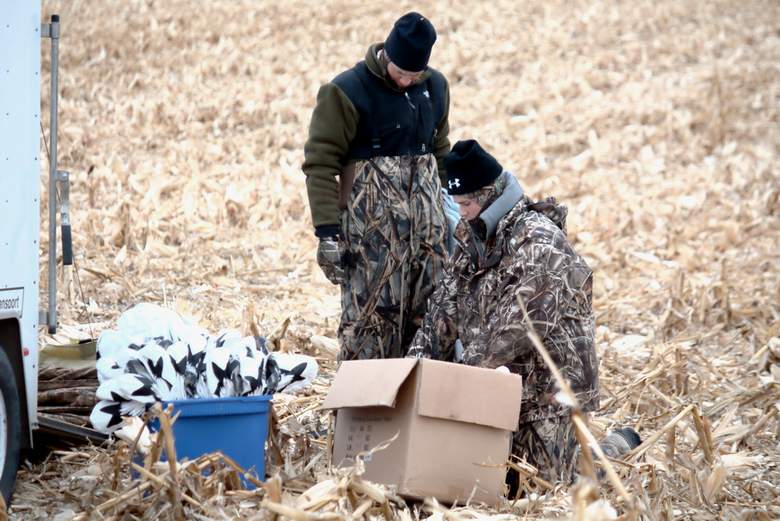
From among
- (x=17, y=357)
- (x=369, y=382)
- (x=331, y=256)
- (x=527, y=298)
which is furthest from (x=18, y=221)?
(x=527, y=298)

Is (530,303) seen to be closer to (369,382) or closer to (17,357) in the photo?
(369,382)

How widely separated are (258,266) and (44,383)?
5.50 metres

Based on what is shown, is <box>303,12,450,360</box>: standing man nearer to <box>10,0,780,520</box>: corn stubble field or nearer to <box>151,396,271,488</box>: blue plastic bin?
<box>10,0,780,520</box>: corn stubble field

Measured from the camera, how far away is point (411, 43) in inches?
224

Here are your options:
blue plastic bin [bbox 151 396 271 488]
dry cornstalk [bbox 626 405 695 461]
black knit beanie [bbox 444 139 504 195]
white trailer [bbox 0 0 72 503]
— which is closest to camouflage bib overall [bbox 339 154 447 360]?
black knit beanie [bbox 444 139 504 195]

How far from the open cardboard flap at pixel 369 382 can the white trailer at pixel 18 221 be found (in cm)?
126

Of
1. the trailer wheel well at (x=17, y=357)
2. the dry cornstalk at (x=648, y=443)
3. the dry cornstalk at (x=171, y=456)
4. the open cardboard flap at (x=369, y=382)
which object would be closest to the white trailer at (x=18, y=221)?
the trailer wheel well at (x=17, y=357)

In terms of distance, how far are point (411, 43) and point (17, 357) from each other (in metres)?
2.44

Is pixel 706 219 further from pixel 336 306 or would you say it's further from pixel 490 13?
pixel 490 13

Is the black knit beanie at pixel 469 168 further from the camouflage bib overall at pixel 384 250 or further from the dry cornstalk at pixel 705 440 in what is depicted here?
the dry cornstalk at pixel 705 440

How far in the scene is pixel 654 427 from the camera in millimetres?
6660

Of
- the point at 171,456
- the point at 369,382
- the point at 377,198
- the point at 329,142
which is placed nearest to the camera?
the point at 171,456

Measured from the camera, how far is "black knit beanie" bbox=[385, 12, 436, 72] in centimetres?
568

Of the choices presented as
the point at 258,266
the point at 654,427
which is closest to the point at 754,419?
the point at 654,427
